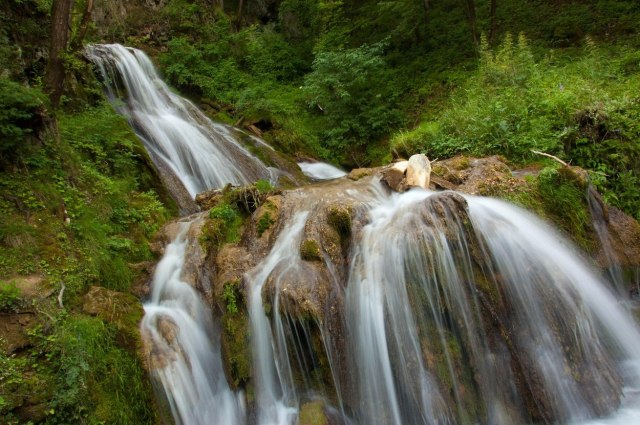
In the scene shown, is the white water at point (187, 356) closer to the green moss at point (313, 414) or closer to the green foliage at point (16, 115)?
the green moss at point (313, 414)

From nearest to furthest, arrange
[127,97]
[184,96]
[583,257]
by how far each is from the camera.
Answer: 1. [583,257]
2. [127,97]
3. [184,96]

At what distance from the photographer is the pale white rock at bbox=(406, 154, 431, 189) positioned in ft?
20.3

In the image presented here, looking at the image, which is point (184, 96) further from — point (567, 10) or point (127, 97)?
point (567, 10)

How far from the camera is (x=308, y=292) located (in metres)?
4.44

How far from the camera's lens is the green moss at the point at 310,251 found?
4.84 m

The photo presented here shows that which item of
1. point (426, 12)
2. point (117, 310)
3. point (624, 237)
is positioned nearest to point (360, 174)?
point (624, 237)

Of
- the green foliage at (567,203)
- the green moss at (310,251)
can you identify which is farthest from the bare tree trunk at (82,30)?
the green foliage at (567,203)

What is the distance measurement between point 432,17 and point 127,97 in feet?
36.2

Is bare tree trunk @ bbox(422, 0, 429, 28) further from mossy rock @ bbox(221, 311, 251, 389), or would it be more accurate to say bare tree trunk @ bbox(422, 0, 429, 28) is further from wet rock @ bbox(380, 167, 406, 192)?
mossy rock @ bbox(221, 311, 251, 389)

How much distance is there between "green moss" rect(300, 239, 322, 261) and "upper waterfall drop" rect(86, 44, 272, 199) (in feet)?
15.0

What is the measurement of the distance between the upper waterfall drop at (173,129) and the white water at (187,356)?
3.89m

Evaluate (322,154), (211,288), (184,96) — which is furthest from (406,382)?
(184,96)

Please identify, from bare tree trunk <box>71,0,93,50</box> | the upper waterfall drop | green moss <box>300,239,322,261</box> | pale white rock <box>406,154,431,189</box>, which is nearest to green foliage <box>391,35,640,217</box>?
pale white rock <box>406,154,431,189</box>

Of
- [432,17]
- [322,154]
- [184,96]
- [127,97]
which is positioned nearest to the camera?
[127,97]
